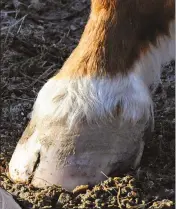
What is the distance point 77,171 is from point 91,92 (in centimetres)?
24

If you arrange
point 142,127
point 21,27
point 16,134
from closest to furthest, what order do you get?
point 142,127, point 16,134, point 21,27

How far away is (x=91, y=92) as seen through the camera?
1945mm

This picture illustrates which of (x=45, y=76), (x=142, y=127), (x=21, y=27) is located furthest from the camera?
(x=21, y=27)

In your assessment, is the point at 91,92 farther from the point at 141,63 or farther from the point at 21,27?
the point at 21,27

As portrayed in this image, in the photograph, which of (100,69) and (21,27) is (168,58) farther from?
(21,27)

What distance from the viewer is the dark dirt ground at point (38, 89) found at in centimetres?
190

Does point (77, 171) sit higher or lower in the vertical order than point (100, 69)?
lower

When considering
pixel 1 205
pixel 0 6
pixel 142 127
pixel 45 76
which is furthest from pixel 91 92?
pixel 0 6

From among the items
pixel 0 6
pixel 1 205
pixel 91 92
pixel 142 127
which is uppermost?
pixel 0 6

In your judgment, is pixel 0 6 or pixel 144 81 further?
pixel 0 6

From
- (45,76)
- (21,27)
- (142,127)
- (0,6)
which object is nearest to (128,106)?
(142,127)

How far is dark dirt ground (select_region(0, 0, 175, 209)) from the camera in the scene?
1.90m

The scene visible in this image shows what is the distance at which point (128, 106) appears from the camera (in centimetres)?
195

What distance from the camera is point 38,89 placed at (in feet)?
8.51
